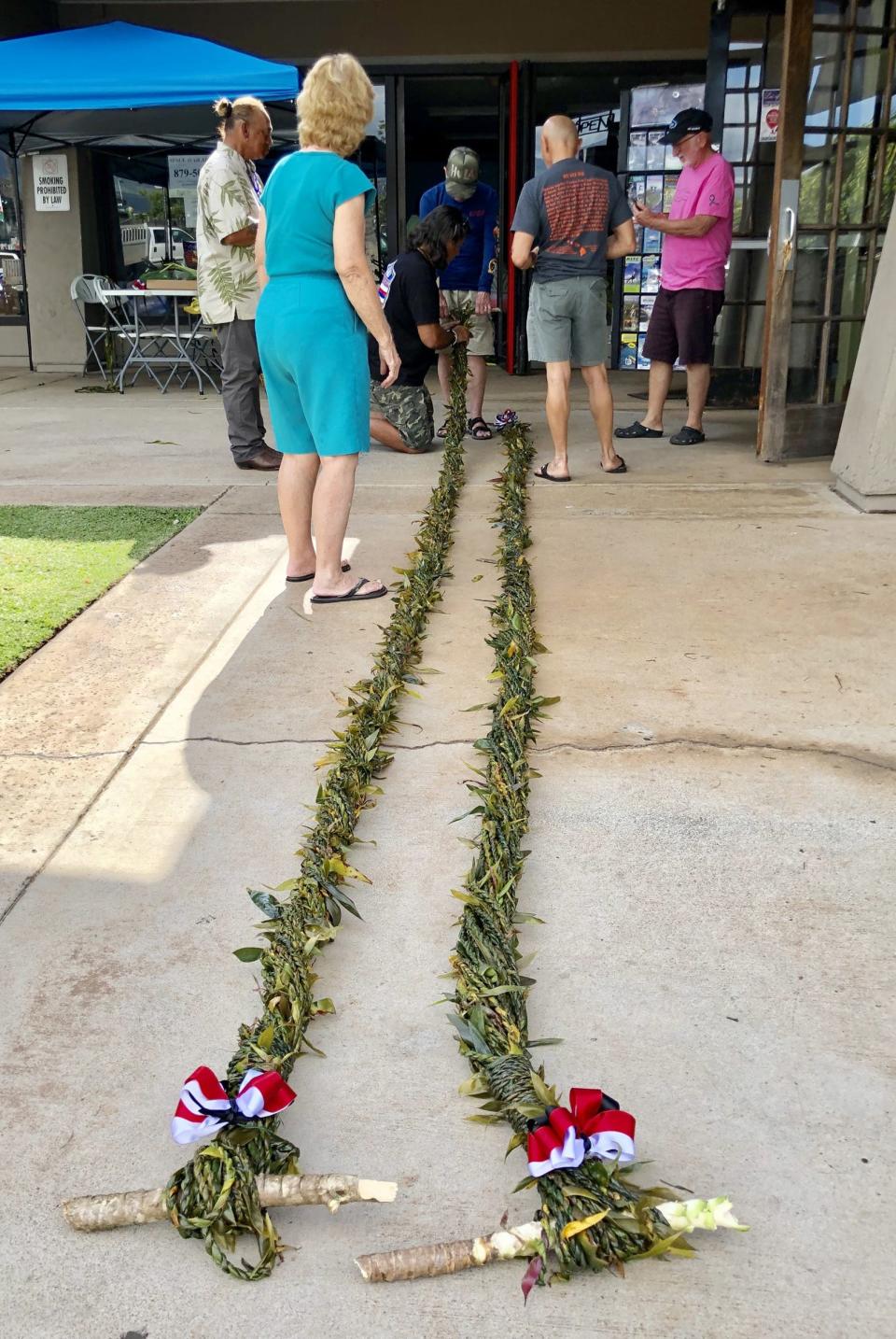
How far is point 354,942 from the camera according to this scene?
2406 millimetres

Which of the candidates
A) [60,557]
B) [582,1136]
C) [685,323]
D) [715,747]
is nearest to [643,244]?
[685,323]

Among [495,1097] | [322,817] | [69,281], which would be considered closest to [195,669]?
[322,817]

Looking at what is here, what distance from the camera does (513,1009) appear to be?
211 centimetres

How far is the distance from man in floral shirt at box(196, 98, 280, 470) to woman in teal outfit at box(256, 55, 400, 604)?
230cm

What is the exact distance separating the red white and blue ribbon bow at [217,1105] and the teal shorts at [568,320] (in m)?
4.96

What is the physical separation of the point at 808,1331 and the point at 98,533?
4674mm

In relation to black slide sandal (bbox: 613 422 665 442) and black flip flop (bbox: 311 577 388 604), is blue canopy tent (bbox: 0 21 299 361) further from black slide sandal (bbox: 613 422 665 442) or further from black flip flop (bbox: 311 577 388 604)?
black flip flop (bbox: 311 577 388 604)

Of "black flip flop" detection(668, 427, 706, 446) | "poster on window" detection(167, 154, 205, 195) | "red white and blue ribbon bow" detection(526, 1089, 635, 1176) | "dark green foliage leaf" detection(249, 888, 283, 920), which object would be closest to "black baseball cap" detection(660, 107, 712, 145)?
"black flip flop" detection(668, 427, 706, 446)

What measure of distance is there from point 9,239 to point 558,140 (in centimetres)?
849

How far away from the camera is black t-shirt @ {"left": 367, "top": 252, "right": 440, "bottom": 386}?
6438 mm

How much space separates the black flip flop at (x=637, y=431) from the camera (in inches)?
302

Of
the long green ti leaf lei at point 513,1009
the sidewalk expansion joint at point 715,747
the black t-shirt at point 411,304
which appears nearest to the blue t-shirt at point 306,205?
the long green ti leaf lei at point 513,1009

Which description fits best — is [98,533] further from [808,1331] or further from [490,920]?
[808,1331]

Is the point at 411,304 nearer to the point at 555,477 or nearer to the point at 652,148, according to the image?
the point at 555,477
